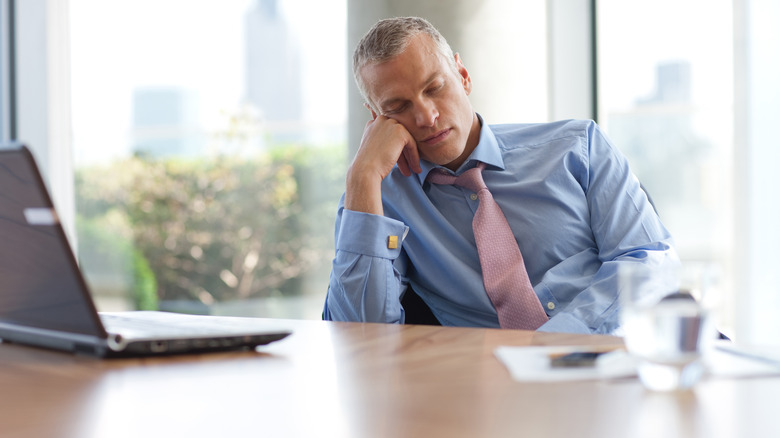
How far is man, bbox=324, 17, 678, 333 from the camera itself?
70.4 inches

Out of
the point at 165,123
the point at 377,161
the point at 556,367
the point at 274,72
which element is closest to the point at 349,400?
the point at 556,367

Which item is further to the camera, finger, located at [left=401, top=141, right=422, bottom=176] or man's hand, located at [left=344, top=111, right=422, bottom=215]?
finger, located at [left=401, top=141, right=422, bottom=176]

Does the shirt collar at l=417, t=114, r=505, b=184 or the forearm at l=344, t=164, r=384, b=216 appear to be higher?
the shirt collar at l=417, t=114, r=505, b=184

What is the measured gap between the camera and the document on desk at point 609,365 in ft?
2.53

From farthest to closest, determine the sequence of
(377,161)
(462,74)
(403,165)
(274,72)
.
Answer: (274,72) → (462,74) → (403,165) → (377,161)

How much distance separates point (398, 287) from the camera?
186cm

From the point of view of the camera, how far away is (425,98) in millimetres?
1929

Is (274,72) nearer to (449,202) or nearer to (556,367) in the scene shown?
(449,202)

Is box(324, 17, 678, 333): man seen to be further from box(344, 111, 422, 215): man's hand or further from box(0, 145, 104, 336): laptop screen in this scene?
box(0, 145, 104, 336): laptop screen

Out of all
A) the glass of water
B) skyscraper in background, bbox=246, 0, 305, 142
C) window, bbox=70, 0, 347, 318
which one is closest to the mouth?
the glass of water

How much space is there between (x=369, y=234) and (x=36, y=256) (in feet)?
3.07

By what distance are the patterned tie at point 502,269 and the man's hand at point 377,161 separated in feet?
0.60

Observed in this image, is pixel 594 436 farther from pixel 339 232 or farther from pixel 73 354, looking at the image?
pixel 339 232

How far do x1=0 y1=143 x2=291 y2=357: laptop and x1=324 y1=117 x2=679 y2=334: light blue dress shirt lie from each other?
69 cm
